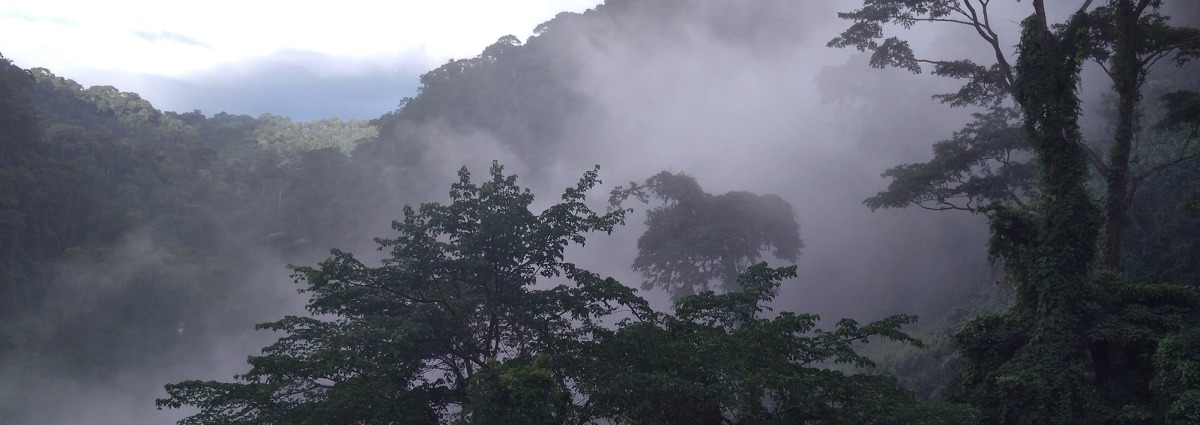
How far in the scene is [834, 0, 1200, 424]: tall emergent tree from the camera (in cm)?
1124

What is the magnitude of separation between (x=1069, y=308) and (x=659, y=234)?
20.3 meters

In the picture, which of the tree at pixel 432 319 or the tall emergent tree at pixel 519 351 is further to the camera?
the tree at pixel 432 319

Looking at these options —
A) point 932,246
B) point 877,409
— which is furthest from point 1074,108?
point 932,246

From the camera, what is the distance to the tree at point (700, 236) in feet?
103

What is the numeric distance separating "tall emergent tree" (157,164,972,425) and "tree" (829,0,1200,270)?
20.3 ft

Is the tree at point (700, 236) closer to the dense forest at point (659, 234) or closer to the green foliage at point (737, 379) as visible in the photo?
the dense forest at point (659, 234)

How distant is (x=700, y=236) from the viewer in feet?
102

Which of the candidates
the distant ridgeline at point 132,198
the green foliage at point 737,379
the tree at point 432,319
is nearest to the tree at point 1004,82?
the green foliage at point 737,379

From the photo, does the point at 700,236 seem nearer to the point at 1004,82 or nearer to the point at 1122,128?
the point at 1004,82

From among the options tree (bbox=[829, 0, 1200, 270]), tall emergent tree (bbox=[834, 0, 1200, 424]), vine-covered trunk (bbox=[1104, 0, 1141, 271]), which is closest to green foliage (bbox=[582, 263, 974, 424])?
tall emergent tree (bbox=[834, 0, 1200, 424])

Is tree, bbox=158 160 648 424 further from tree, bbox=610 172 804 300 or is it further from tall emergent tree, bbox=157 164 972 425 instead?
tree, bbox=610 172 804 300

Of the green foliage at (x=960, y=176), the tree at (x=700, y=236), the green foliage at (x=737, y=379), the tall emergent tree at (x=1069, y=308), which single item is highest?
the tree at (x=700, y=236)

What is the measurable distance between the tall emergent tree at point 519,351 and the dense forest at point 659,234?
56 millimetres

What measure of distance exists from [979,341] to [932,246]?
2531 centimetres
